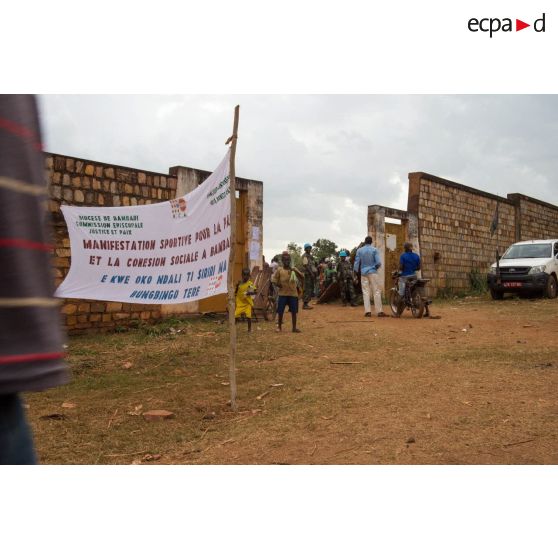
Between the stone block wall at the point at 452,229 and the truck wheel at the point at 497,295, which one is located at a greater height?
the stone block wall at the point at 452,229

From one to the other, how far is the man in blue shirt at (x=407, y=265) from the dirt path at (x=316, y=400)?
2457 mm

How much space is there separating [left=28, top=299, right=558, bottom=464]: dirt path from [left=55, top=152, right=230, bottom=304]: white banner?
106cm

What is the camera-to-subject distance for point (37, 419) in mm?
5004

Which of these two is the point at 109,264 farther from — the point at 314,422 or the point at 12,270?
the point at 12,270

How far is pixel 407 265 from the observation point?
11688mm

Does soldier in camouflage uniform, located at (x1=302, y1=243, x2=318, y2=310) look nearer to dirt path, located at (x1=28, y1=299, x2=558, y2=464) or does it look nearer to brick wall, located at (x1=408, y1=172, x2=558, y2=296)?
brick wall, located at (x1=408, y1=172, x2=558, y2=296)

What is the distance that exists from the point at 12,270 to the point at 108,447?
3.35m

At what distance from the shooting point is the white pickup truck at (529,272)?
15461mm

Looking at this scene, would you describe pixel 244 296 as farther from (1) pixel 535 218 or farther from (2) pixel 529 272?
(1) pixel 535 218

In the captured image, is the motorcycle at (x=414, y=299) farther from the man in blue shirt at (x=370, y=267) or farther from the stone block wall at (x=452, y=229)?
the stone block wall at (x=452, y=229)

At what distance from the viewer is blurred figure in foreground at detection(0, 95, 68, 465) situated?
4.05ft

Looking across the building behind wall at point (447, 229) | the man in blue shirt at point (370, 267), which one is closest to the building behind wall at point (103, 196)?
the man in blue shirt at point (370, 267)

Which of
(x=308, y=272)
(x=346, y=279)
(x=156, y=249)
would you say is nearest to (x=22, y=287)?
(x=156, y=249)

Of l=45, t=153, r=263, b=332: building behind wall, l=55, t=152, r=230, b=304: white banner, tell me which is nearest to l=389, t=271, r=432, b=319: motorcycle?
l=45, t=153, r=263, b=332: building behind wall
